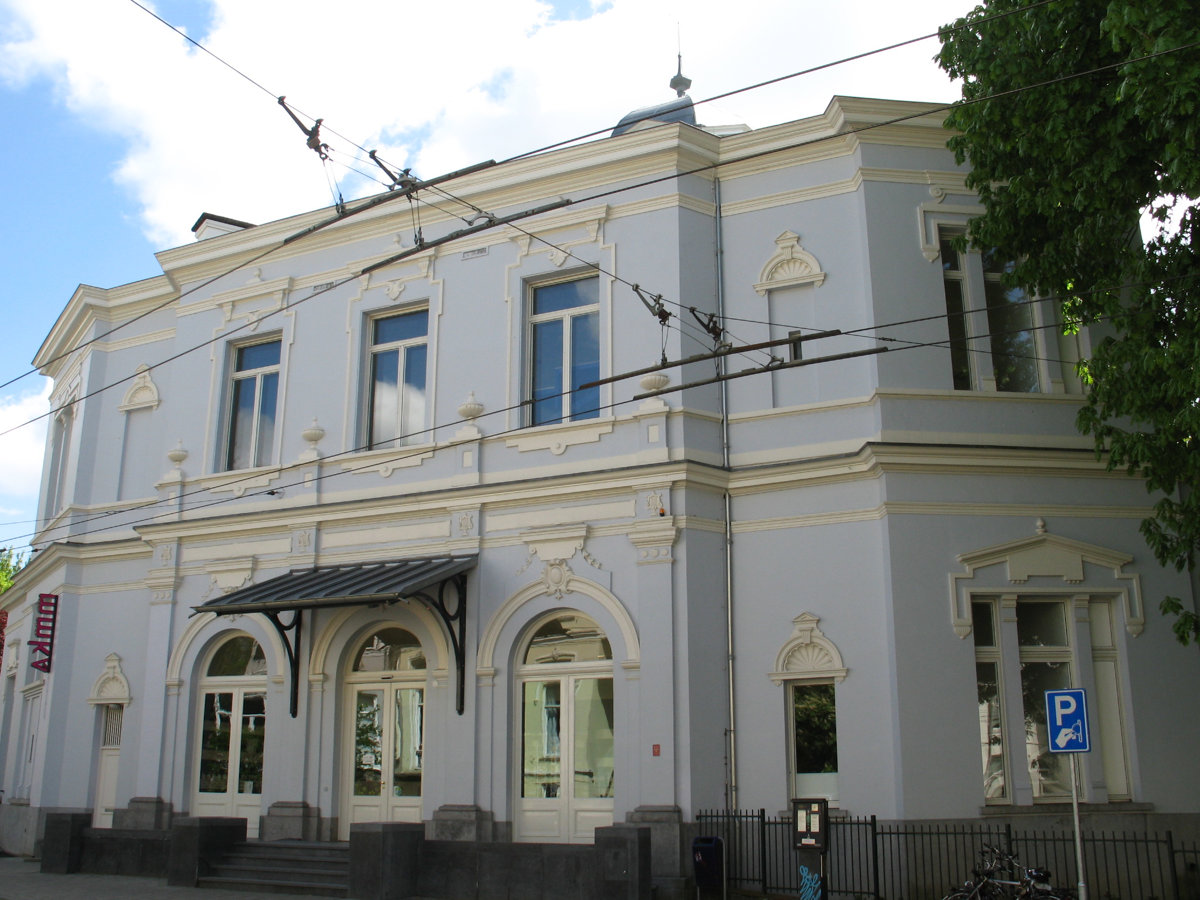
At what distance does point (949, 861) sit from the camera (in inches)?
548

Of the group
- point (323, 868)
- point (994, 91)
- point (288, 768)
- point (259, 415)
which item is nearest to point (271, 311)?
point (259, 415)

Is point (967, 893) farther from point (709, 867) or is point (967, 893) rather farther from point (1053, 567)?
point (1053, 567)

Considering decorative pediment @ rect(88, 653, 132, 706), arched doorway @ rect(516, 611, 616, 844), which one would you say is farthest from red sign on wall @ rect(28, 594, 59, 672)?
arched doorway @ rect(516, 611, 616, 844)

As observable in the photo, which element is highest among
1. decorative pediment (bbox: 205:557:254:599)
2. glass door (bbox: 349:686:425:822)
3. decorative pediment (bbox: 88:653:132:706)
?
decorative pediment (bbox: 205:557:254:599)

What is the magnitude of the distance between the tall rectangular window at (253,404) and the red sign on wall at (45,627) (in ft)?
15.9

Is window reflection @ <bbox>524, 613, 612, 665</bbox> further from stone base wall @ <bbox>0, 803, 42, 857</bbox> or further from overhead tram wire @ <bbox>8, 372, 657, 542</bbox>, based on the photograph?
stone base wall @ <bbox>0, 803, 42, 857</bbox>

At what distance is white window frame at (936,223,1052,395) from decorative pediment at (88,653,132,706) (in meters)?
15.5

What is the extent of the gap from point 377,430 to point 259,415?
2.78 metres

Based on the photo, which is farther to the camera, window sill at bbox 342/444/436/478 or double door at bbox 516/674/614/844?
window sill at bbox 342/444/436/478

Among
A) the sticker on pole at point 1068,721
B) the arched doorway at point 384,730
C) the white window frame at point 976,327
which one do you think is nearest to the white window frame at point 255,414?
the arched doorway at point 384,730

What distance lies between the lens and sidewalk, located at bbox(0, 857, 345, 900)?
1560cm

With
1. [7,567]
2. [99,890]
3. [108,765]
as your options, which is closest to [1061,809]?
[99,890]

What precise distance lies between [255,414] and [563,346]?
20.8 feet

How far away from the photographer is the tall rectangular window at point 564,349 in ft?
57.2
